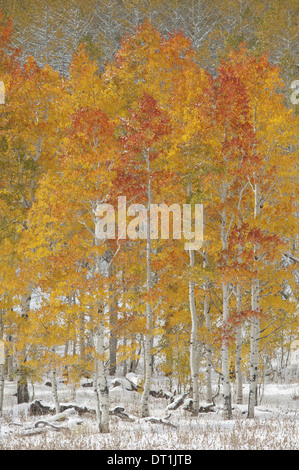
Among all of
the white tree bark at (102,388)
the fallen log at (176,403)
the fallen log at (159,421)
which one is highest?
the white tree bark at (102,388)

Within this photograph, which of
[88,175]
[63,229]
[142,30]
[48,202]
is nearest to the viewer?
[88,175]

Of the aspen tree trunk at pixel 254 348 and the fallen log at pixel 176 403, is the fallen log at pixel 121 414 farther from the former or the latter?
the aspen tree trunk at pixel 254 348

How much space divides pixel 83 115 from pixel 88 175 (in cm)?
193

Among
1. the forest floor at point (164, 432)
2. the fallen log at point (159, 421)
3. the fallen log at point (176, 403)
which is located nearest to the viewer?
the forest floor at point (164, 432)

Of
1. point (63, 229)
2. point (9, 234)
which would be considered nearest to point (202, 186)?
point (63, 229)

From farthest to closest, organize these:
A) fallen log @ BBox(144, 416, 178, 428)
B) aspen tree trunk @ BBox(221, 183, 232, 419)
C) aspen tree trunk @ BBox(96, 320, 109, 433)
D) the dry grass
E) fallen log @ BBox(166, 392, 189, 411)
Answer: fallen log @ BBox(166, 392, 189, 411)
aspen tree trunk @ BBox(221, 183, 232, 419)
fallen log @ BBox(144, 416, 178, 428)
aspen tree trunk @ BBox(96, 320, 109, 433)
the dry grass

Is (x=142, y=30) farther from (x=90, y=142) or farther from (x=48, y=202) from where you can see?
(x=48, y=202)

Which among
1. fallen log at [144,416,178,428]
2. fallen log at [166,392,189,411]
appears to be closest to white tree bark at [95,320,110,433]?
fallen log at [144,416,178,428]

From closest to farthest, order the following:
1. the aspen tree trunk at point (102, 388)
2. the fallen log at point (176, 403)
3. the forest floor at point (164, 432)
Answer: the forest floor at point (164, 432) → the aspen tree trunk at point (102, 388) → the fallen log at point (176, 403)

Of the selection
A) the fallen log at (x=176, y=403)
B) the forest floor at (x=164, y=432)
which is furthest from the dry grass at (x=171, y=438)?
the fallen log at (x=176, y=403)

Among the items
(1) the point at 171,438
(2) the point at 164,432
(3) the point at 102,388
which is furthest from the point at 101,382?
(1) the point at 171,438

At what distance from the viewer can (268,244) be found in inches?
548

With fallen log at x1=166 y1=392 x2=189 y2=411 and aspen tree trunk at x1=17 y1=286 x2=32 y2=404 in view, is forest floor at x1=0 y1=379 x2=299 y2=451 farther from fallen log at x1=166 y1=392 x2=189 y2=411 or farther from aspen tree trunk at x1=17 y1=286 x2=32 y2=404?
aspen tree trunk at x1=17 y1=286 x2=32 y2=404

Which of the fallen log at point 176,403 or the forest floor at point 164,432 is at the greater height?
the forest floor at point 164,432
